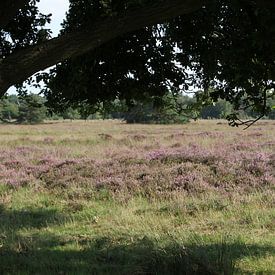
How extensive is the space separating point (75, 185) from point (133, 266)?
9.58 metres

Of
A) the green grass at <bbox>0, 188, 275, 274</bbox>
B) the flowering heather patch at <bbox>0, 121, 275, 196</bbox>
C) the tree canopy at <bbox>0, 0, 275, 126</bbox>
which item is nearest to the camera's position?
the tree canopy at <bbox>0, 0, 275, 126</bbox>

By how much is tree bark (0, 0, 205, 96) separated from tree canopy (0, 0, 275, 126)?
1.24m

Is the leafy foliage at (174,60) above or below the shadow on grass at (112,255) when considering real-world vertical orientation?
above

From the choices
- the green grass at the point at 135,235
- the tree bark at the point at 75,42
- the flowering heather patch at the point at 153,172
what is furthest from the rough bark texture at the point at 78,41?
the flowering heather patch at the point at 153,172

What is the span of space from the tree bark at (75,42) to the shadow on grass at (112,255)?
347 cm

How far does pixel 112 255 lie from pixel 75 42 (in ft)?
16.0

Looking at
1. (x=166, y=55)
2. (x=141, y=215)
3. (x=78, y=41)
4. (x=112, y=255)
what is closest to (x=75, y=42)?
(x=78, y=41)

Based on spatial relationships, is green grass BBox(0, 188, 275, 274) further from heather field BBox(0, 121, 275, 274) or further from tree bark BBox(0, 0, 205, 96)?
tree bark BBox(0, 0, 205, 96)

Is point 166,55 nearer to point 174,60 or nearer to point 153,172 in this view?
point 174,60

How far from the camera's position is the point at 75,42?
504cm

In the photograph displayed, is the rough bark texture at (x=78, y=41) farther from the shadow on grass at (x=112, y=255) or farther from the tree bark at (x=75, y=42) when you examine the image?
the shadow on grass at (x=112, y=255)

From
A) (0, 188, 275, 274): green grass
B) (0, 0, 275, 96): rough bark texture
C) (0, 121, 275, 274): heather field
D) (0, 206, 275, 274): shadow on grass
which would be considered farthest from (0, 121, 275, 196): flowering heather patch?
(0, 0, 275, 96): rough bark texture

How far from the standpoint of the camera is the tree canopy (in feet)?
22.4

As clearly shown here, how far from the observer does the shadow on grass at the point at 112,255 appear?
695 centimetres
